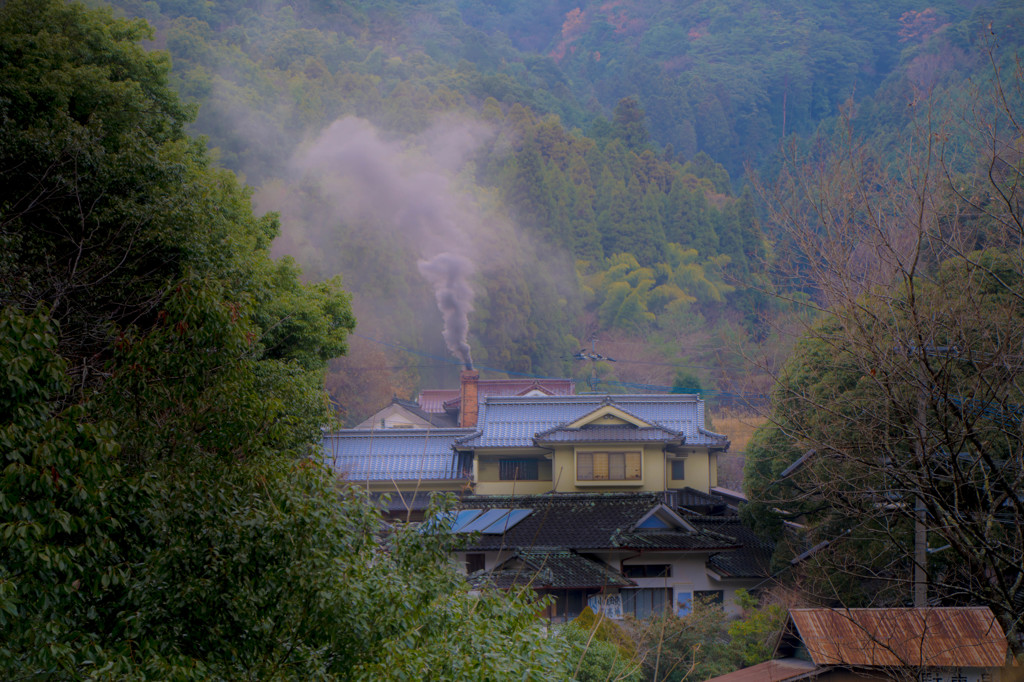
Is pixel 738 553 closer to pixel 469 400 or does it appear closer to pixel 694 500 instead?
pixel 694 500

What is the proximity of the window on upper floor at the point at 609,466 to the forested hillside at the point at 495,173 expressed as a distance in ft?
42.1

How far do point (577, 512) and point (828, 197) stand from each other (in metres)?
16.5

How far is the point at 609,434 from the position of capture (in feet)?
87.6

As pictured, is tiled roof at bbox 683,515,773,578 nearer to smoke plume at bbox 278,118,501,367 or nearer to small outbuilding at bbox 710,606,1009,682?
small outbuilding at bbox 710,606,1009,682

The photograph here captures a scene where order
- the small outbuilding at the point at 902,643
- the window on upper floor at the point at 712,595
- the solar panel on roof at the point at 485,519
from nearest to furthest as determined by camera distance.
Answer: the small outbuilding at the point at 902,643 < the solar panel on roof at the point at 485,519 < the window on upper floor at the point at 712,595

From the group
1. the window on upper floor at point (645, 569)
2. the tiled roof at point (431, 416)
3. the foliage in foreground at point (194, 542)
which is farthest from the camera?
the tiled roof at point (431, 416)

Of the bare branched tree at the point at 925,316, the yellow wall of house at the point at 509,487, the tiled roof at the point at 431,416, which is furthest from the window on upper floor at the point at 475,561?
the tiled roof at the point at 431,416

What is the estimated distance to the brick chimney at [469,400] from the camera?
111 ft

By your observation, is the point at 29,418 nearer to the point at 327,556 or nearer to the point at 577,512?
the point at 327,556

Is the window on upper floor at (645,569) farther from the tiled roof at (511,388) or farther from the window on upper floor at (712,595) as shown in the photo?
the tiled roof at (511,388)

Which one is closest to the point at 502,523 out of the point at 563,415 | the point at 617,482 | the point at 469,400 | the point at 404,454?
the point at 617,482

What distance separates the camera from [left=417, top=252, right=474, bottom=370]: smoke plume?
48406 mm

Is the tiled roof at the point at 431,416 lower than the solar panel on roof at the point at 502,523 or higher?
higher

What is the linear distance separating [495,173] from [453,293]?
12700 mm
